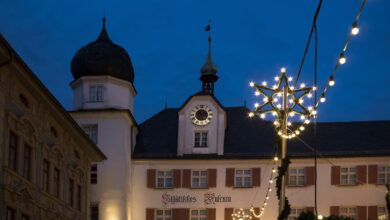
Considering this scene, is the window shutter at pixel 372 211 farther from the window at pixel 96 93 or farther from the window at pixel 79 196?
the window at pixel 79 196

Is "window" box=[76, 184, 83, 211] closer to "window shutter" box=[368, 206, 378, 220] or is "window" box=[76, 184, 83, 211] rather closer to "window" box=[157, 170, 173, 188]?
"window" box=[157, 170, 173, 188]

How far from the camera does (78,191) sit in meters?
46.8

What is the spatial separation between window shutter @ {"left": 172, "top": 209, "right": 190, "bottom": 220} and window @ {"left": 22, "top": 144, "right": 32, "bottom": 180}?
25.1m

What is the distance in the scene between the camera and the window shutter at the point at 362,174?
5925cm

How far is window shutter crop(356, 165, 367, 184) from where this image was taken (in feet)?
194

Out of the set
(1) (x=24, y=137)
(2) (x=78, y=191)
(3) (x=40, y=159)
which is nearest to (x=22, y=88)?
(1) (x=24, y=137)

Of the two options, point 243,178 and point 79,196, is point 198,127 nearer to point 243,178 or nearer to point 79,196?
point 243,178

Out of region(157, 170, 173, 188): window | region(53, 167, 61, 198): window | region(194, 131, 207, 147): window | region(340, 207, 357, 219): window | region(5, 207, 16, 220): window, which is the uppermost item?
region(194, 131, 207, 147): window

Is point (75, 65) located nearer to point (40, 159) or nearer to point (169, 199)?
point (169, 199)

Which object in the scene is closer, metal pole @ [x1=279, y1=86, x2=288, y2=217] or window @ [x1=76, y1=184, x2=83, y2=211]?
metal pole @ [x1=279, y1=86, x2=288, y2=217]

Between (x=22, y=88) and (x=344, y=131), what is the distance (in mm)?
34380

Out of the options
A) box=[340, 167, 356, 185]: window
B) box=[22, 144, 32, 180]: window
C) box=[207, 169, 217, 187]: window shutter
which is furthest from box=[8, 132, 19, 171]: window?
box=[340, 167, 356, 185]: window

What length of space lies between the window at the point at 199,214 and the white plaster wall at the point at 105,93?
8350 millimetres

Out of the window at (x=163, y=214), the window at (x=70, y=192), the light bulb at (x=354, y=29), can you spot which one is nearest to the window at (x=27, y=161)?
the window at (x=70, y=192)
